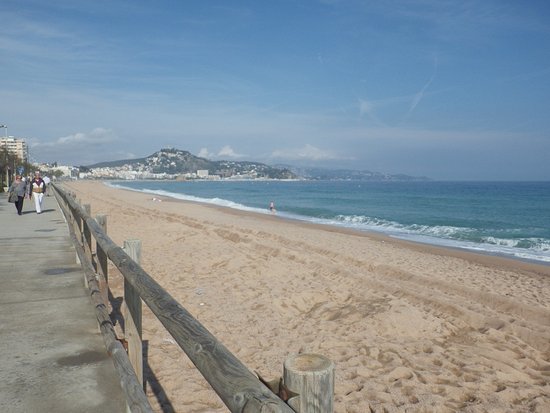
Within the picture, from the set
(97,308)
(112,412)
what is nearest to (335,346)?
(97,308)

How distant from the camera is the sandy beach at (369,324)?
4172 mm

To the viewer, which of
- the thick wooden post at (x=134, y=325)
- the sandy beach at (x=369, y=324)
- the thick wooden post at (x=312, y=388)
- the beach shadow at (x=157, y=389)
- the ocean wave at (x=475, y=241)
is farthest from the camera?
the ocean wave at (x=475, y=241)

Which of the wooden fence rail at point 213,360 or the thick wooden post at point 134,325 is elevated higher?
the wooden fence rail at point 213,360

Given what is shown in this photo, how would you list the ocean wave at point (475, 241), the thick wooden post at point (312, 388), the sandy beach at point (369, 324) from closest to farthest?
1. the thick wooden post at point (312, 388)
2. the sandy beach at point (369, 324)
3. the ocean wave at point (475, 241)

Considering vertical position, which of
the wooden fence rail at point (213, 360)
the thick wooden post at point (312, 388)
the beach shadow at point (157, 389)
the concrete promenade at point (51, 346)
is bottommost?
the beach shadow at point (157, 389)

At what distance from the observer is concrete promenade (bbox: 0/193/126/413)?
2.83 m

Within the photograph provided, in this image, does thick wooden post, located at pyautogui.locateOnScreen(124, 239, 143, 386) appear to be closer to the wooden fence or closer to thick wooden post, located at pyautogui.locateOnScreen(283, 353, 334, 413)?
the wooden fence

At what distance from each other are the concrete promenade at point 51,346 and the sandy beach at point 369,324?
0.76 metres

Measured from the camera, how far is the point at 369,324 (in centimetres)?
618

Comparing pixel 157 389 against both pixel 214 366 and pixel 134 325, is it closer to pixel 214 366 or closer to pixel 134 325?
pixel 134 325

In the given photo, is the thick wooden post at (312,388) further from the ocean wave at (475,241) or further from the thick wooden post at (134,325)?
the ocean wave at (475,241)

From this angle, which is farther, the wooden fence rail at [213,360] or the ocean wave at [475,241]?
the ocean wave at [475,241]

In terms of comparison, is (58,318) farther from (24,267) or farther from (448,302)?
(448,302)

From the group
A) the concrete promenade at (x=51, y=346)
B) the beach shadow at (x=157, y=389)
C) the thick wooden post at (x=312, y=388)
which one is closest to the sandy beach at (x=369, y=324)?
the beach shadow at (x=157, y=389)
